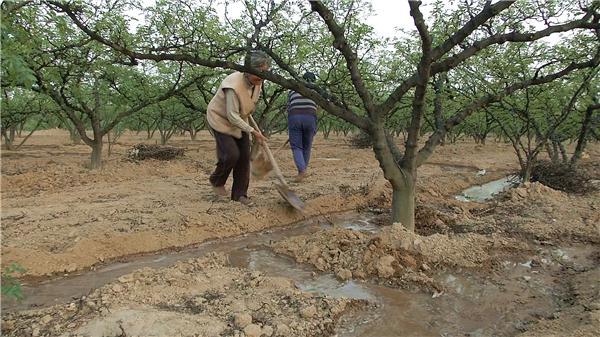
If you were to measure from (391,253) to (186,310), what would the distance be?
1807 mm

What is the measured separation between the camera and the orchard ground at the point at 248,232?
2.54m

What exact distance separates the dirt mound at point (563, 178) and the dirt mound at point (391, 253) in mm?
4295

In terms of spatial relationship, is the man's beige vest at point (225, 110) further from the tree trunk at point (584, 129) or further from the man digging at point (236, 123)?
the tree trunk at point (584, 129)

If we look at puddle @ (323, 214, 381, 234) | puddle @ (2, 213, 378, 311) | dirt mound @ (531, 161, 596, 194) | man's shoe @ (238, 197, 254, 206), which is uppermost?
dirt mound @ (531, 161, 596, 194)

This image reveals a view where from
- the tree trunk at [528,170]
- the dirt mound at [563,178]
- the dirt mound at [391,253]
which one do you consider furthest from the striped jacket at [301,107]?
the dirt mound at [563,178]

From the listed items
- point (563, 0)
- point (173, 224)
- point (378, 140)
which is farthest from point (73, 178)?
point (563, 0)

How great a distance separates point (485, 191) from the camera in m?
8.79

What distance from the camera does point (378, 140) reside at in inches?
160

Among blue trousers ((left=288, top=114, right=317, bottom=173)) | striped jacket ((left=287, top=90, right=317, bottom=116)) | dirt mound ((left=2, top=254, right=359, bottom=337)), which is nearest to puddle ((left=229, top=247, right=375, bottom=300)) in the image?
dirt mound ((left=2, top=254, right=359, bottom=337))

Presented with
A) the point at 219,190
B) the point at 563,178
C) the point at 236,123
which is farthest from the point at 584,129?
the point at 219,190

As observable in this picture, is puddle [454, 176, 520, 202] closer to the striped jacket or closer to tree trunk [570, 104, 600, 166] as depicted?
tree trunk [570, 104, 600, 166]

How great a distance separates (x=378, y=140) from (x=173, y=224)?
2.36m

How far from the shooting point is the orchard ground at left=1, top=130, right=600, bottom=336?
254cm

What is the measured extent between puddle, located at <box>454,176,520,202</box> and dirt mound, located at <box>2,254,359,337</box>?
571 centimetres
